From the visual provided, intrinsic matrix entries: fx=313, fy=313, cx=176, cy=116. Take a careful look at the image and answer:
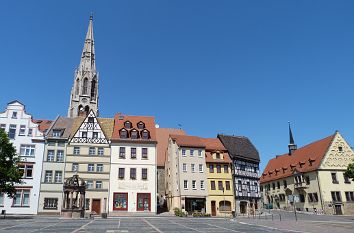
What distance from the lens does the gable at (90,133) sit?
50.4 metres

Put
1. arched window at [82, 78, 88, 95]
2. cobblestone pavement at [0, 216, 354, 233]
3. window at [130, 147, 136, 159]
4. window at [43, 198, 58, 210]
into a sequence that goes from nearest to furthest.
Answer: cobblestone pavement at [0, 216, 354, 233]
window at [43, 198, 58, 210]
window at [130, 147, 136, 159]
arched window at [82, 78, 88, 95]

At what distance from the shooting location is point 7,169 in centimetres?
3572

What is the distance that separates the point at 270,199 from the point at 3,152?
209ft

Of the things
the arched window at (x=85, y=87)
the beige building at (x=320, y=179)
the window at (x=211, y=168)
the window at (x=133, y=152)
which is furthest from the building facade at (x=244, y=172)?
the arched window at (x=85, y=87)

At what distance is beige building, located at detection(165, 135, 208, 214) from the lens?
5100 centimetres

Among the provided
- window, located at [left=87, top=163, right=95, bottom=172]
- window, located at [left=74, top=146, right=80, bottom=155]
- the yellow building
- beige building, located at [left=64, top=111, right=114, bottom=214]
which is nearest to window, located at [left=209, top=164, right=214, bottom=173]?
the yellow building

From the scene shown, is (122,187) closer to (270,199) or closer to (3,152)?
(3,152)

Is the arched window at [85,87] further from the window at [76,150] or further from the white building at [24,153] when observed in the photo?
the window at [76,150]

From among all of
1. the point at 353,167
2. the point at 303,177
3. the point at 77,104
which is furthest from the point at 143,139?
the point at 77,104

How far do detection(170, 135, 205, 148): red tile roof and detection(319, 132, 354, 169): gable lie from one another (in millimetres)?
24624

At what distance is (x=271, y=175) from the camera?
80375 mm

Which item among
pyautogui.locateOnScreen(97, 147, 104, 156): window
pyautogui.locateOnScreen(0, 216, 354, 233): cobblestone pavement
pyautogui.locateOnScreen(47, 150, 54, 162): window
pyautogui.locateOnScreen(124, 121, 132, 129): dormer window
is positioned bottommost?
pyautogui.locateOnScreen(0, 216, 354, 233): cobblestone pavement

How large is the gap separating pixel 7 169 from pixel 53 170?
12.3 metres

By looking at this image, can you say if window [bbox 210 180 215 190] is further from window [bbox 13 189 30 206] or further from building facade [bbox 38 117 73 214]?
window [bbox 13 189 30 206]
